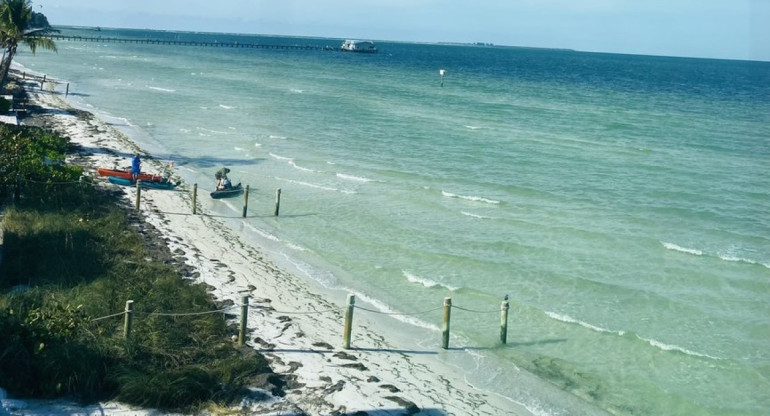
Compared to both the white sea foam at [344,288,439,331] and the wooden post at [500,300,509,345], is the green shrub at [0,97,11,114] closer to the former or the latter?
the white sea foam at [344,288,439,331]

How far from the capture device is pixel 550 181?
32500 millimetres

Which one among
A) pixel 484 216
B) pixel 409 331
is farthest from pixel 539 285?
pixel 484 216

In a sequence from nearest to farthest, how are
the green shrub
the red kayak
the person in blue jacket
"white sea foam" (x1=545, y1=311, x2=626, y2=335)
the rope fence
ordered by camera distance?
the rope fence → "white sea foam" (x1=545, y1=311, x2=626, y2=335) → the person in blue jacket → the red kayak → the green shrub

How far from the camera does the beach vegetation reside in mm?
11148

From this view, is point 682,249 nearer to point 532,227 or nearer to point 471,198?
point 532,227

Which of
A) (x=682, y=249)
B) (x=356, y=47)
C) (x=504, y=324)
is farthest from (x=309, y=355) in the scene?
(x=356, y=47)

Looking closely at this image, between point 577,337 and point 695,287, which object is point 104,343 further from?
point 695,287

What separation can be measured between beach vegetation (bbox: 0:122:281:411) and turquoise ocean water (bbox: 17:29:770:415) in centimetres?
428

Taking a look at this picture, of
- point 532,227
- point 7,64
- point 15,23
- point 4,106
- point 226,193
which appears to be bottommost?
point 226,193

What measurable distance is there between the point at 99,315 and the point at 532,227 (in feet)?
50.3

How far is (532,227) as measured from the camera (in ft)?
82.0

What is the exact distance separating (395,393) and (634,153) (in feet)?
106

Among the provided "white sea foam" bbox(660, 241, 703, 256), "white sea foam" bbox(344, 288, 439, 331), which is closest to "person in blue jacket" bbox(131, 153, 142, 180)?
"white sea foam" bbox(344, 288, 439, 331)

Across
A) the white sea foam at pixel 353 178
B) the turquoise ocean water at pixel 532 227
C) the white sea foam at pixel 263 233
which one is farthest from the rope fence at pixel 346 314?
the white sea foam at pixel 353 178
